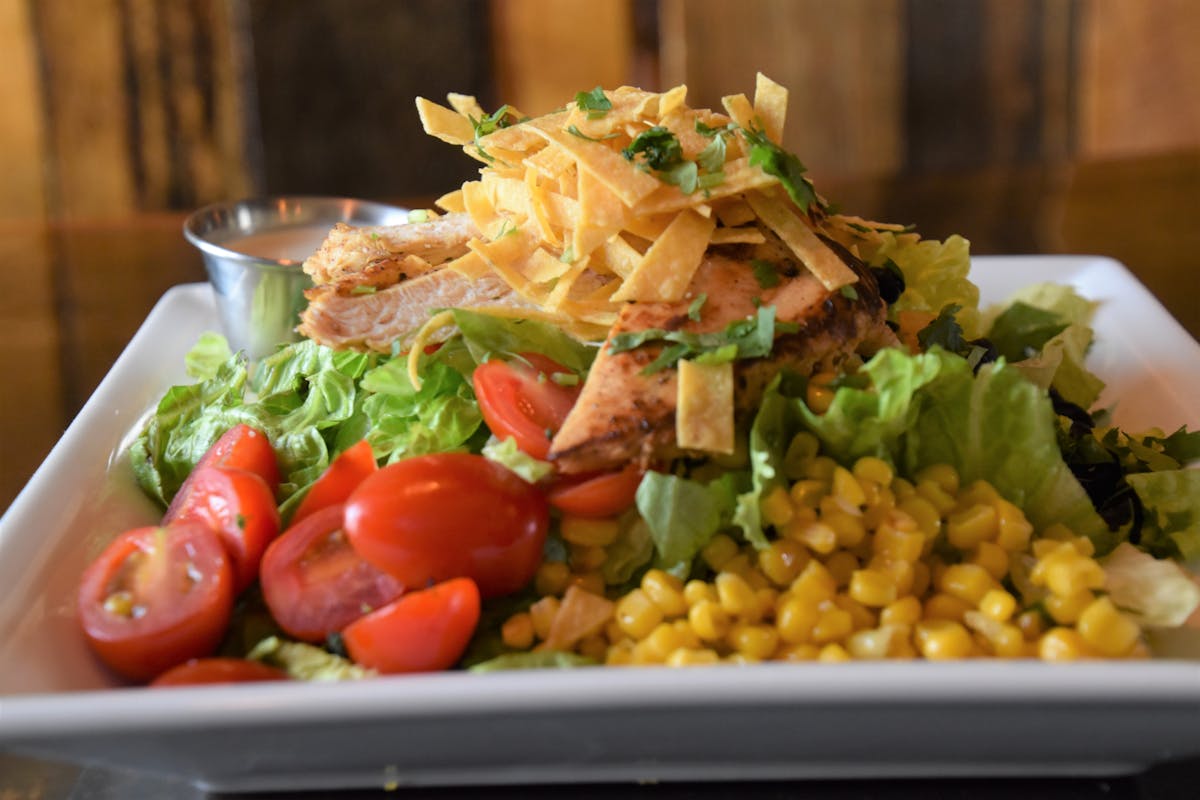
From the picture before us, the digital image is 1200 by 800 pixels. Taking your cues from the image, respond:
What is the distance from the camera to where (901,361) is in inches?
108

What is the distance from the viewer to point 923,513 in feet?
8.86

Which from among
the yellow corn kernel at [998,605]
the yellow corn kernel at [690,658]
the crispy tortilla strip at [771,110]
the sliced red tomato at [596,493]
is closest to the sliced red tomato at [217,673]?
the sliced red tomato at [596,493]

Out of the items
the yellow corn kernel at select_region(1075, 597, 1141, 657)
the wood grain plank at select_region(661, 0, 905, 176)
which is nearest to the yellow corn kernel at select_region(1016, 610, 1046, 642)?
the yellow corn kernel at select_region(1075, 597, 1141, 657)

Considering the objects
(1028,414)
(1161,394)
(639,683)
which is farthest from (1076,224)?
(639,683)

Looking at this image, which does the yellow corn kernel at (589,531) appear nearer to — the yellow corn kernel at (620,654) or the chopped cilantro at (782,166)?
the yellow corn kernel at (620,654)

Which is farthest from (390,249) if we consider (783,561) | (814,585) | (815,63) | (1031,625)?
(815,63)

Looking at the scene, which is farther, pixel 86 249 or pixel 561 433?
pixel 86 249

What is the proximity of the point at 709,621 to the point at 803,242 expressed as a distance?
3.28 ft

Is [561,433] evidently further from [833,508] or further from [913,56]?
[913,56]

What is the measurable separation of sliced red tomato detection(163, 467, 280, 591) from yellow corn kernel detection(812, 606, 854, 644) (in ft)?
4.20

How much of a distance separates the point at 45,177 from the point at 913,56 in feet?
19.8

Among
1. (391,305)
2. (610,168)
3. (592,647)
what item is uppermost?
(610,168)

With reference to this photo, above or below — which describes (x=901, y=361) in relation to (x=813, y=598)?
above

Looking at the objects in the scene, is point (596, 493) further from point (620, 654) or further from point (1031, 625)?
point (1031, 625)
